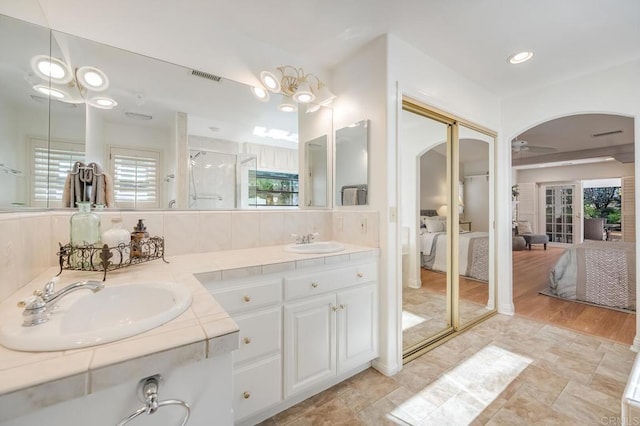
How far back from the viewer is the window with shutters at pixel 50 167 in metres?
1.22

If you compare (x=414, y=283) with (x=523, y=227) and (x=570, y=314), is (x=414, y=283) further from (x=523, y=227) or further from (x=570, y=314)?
(x=523, y=227)

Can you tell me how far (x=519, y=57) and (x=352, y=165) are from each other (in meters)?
1.67

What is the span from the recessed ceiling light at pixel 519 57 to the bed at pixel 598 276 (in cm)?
260

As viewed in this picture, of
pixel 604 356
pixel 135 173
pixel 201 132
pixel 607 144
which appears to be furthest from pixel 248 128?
pixel 607 144

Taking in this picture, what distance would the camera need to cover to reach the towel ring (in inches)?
21.2

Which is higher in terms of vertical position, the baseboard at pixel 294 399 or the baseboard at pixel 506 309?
the baseboard at pixel 506 309

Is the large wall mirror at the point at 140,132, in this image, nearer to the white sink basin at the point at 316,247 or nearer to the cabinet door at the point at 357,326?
the white sink basin at the point at 316,247

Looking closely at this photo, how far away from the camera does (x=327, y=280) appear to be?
5.39 ft

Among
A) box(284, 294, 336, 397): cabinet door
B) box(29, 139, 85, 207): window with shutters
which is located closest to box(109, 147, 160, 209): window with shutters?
box(29, 139, 85, 207): window with shutters

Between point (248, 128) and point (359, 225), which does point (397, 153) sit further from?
point (248, 128)

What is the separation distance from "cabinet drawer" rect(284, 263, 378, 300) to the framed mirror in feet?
1.76

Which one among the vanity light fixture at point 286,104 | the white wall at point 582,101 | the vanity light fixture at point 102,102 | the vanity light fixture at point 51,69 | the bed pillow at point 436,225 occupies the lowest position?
the bed pillow at point 436,225

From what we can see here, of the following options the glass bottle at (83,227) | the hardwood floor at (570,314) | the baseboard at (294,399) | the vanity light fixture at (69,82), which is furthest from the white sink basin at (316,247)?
the hardwood floor at (570,314)

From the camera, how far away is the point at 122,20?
1.55m
